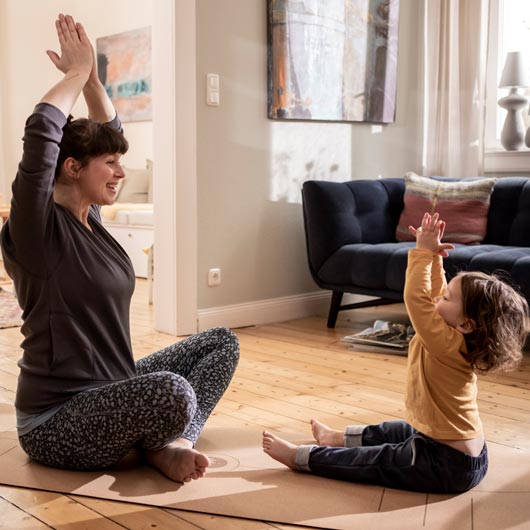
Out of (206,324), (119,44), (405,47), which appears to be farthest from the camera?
(119,44)

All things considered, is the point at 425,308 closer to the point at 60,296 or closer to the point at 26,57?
the point at 60,296

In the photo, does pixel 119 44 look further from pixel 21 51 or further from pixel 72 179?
pixel 72 179

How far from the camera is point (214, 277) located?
387cm

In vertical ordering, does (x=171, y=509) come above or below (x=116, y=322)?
below

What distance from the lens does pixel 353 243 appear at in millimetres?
4004

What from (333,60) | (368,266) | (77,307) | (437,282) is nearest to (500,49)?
(333,60)

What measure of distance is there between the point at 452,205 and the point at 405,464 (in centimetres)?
242

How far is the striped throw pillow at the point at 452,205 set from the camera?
13.1 ft

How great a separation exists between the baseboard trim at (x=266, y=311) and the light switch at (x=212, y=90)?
981mm

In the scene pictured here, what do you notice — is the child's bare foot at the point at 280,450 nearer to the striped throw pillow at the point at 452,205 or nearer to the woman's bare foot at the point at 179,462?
the woman's bare foot at the point at 179,462

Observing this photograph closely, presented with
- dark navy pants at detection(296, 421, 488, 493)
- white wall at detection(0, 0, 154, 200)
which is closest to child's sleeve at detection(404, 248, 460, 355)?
dark navy pants at detection(296, 421, 488, 493)

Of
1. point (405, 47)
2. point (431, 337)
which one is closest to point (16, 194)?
point (431, 337)

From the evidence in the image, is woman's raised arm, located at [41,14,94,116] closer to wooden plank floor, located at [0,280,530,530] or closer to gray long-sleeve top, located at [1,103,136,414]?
gray long-sleeve top, located at [1,103,136,414]

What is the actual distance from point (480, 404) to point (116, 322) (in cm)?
132
